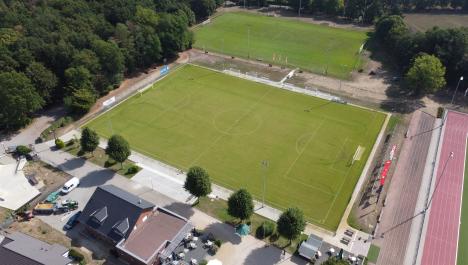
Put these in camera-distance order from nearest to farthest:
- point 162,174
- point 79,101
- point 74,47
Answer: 1. point 162,174
2. point 79,101
3. point 74,47

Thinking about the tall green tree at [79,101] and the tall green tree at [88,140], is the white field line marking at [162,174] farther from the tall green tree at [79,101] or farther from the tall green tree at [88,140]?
the tall green tree at [79,101]

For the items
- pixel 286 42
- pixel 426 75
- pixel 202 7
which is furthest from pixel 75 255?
pixel 202 7

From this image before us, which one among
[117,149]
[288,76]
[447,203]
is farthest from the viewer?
[288,76]

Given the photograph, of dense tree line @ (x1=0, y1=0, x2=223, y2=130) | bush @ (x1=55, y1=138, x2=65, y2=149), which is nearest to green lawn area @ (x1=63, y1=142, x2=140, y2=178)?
bush @ (x1=55, y1=138, x2=65, y2=149)

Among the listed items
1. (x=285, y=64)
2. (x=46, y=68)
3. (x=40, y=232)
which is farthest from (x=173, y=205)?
(x=285, y=64)

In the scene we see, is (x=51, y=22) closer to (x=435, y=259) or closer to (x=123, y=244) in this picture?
(x=123, y=244)

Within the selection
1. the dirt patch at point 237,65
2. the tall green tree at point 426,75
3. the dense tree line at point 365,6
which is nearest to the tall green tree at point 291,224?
the dirt patch at point 237,65

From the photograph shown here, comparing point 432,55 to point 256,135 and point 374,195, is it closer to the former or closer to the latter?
point 374,195
